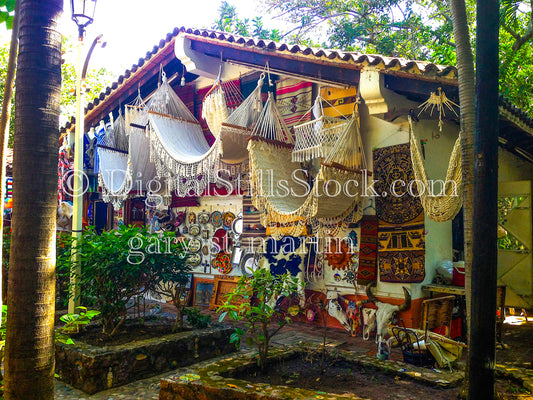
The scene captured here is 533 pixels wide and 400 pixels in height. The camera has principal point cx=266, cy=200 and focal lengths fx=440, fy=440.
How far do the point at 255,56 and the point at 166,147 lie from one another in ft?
5.12

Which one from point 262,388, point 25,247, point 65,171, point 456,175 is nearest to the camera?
point 25,247

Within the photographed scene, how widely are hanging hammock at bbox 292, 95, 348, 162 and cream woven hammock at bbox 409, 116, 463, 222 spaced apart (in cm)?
86

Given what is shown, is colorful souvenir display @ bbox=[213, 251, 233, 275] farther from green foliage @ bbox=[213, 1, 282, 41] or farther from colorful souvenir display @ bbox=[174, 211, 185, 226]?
green foliage @ bbox=[213, 1, 282, 41]

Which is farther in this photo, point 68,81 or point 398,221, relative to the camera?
point 68,81

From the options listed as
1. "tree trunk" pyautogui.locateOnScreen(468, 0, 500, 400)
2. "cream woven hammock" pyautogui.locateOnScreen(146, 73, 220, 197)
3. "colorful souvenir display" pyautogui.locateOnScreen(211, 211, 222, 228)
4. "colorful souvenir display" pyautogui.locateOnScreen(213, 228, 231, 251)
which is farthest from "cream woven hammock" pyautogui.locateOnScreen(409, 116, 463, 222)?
"colorful souvenir display" pyautogui.locateOnScreen(211, 211, 222, 228)

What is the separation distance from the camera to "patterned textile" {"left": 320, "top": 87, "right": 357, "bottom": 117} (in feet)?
15.9

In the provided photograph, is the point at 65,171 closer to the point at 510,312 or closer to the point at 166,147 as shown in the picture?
the point at 166,147

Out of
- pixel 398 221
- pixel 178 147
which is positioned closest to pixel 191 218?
pixel 178 147

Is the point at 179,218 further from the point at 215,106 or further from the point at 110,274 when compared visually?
the point at 110,274

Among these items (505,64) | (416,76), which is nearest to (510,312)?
(505,64)

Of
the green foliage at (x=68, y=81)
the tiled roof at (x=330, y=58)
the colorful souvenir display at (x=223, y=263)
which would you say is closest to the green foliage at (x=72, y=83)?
the green foliage at (x=68, y=81)

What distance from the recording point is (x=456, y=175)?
11.6 ft

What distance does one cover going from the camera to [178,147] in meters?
5.73

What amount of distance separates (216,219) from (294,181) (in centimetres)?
183
